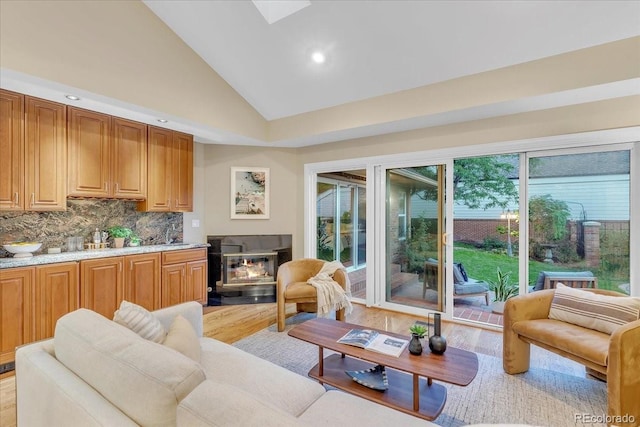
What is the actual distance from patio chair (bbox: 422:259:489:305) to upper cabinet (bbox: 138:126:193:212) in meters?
3.39

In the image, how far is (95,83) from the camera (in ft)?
8.95

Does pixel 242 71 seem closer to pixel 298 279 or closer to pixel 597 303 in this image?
pixel 298 279

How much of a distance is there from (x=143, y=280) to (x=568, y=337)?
4.07 m

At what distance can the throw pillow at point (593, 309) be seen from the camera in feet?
7.43

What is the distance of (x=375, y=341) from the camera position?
2.16m

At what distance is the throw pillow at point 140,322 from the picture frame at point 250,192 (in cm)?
318

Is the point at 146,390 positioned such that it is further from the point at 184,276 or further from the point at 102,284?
the point at 184,276

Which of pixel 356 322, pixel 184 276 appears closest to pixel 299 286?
pixel 356 322

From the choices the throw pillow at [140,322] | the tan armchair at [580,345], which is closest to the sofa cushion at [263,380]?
the throw pillow at [140,322]

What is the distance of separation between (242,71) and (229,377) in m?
3.37

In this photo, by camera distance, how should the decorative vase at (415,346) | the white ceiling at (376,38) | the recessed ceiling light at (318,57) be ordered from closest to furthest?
the decorative vase at (415,346), the white ceiling at (376,38), the recessed ceiling light at (318,57)

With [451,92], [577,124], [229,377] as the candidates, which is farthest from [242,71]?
[577,124]

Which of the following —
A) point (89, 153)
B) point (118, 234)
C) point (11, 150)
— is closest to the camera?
point (11, 150)

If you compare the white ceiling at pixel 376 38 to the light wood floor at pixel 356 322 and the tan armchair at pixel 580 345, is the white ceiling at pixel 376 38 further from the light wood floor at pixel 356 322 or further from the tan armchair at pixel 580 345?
the light wood floor at pixel 356 322
